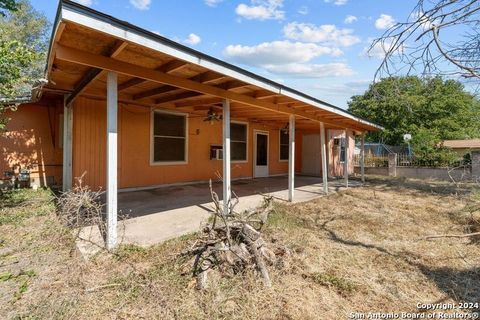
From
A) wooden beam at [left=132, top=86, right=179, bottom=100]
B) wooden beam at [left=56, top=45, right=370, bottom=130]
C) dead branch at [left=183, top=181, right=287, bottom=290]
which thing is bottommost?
dead branch at [left=183, top=181, right=287, bottom=290]

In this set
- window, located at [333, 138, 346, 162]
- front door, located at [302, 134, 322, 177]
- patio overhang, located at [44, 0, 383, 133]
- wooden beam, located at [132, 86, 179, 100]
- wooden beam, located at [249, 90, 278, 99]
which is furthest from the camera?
window, located at [333, 138, 346, 162]

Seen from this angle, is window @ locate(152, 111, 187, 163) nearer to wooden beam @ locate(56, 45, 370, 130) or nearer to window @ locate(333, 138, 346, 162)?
wooden beam @ locate(56, 45, 370, 130)

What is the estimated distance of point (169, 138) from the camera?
7.98 metres

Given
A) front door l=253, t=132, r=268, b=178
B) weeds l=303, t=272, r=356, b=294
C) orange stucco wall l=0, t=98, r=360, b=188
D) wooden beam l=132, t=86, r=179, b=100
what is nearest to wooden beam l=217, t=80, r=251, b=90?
wooden beam l=132, t=86, r=179, b=100

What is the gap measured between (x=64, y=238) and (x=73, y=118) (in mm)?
3361

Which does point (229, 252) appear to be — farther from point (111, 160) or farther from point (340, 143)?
point (340, 143)

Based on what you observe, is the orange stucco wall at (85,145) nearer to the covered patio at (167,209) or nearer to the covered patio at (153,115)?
the covered patio at (153,115)

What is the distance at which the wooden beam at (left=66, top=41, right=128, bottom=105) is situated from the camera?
10.00 feet

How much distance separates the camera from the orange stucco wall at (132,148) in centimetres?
641

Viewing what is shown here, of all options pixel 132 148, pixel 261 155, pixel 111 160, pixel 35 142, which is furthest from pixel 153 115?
pixel 261 155

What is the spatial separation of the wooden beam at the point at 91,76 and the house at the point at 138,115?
0.07 ft

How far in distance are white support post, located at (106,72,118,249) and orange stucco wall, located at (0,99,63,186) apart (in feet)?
15.8

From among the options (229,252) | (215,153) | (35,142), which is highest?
(35,142)

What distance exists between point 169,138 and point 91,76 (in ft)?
12.5
